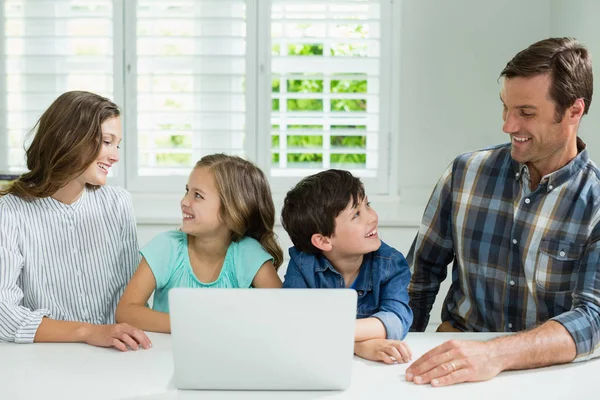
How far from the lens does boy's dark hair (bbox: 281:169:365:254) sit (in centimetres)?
175

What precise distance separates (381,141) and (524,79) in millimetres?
1679

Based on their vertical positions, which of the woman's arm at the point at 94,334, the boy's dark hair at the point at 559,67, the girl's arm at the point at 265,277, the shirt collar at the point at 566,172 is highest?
the boy's dark hair at the point at 559,67

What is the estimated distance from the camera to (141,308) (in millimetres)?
1745

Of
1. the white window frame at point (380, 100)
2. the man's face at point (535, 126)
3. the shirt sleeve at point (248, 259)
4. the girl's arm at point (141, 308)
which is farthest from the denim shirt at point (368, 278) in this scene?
the white window frame at point (380, 100)

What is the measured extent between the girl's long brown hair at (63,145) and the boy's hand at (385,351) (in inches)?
31.9

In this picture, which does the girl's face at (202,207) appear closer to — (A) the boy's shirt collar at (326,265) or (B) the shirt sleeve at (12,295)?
(A) the boy's shirt collar at (326,265)

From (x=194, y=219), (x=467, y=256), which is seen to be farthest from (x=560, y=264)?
(x=194, y=219)

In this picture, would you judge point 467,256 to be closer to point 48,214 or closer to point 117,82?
point 48,214

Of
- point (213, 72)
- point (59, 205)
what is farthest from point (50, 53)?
point (59, 205)

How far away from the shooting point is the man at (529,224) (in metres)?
1.74

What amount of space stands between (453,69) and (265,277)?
1.92 metres

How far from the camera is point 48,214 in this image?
1.92m

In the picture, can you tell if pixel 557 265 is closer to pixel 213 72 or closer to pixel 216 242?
pixel 216 242

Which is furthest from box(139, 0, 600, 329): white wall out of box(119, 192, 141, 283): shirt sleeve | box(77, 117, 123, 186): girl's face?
box(77, 117, 123, 186): girl's face
